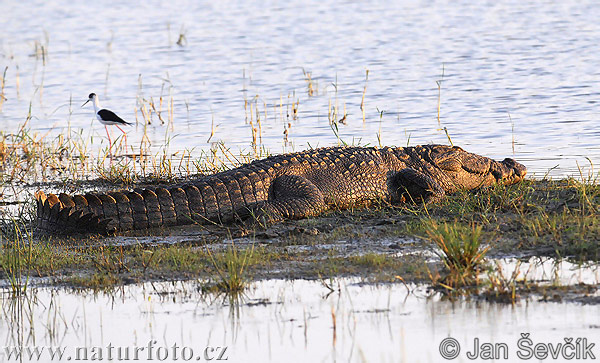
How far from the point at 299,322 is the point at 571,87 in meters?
10.3

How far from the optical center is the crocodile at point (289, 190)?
781 centimetres

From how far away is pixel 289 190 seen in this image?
328 inches

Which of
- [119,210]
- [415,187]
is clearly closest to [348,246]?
[415,187]

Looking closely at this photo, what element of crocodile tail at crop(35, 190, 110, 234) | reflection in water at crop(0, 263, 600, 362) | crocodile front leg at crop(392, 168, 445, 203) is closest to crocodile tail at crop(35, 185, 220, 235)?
crocodile tail at crop(35, 190, 110, 234)

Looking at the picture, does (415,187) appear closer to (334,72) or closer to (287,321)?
(287,321)

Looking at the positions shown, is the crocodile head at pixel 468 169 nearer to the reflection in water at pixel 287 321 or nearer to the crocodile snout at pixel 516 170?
the crocodile snout at pixel 516 170

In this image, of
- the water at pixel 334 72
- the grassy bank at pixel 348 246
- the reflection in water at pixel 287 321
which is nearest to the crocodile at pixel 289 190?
the grassy bank at pixel 348 246

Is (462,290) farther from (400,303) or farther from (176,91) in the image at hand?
(176,91)

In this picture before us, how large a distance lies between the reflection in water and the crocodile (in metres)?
1.80

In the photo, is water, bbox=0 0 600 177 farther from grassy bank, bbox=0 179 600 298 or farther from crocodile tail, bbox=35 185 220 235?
crocodile tail, bbox=35 185 220 235

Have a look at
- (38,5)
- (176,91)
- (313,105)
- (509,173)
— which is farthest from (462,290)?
(38,5)

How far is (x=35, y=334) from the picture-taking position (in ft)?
17.7

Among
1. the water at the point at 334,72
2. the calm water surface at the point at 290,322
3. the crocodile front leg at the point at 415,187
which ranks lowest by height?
the calm water surface at the point at 290,322

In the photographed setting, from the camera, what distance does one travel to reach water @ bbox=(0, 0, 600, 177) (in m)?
12.4
